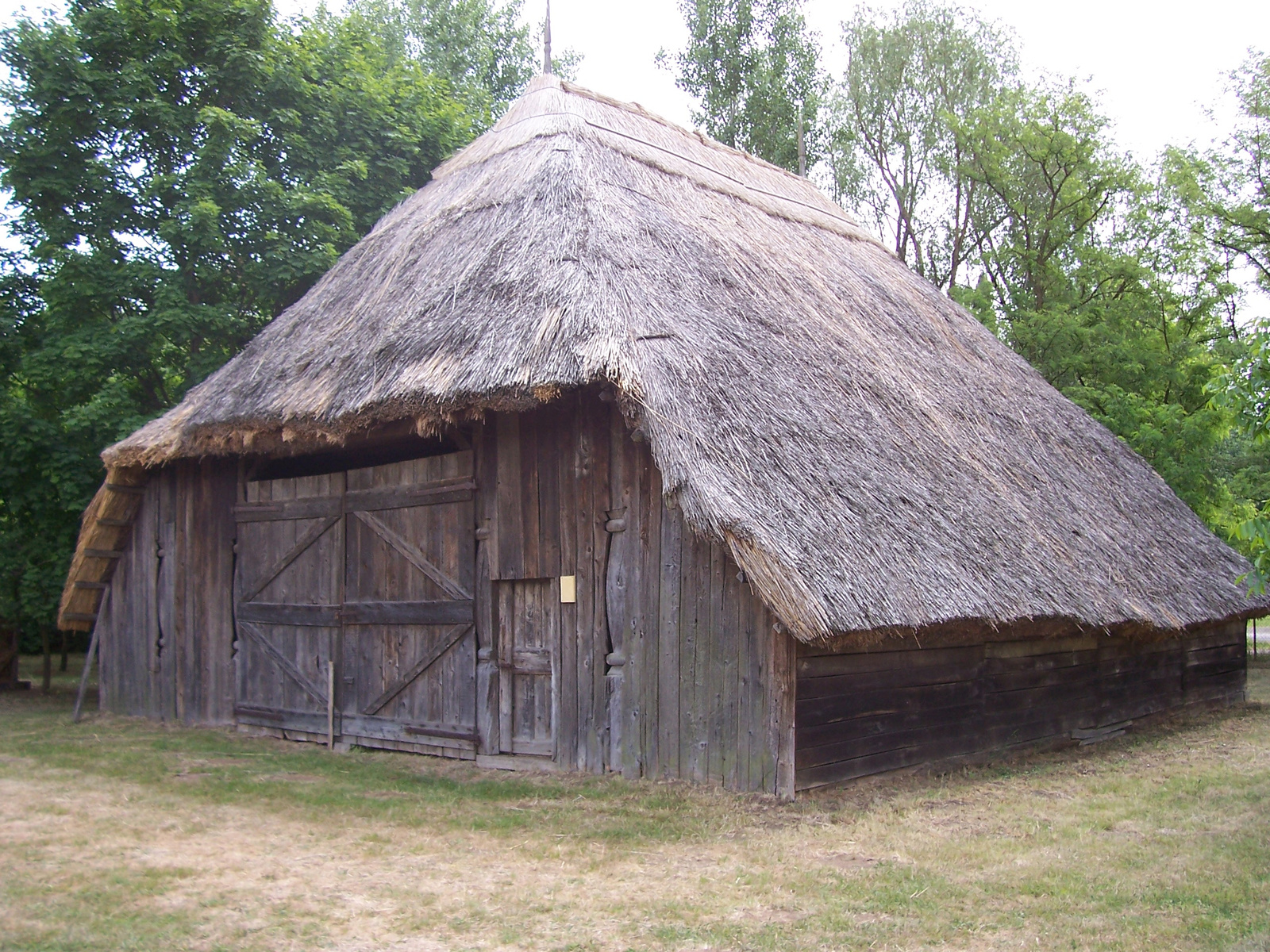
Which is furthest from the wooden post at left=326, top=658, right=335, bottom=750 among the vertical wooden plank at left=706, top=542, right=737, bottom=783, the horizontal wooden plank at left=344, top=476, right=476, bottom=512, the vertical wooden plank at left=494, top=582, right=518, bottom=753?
the vertical wooden plank at left=706, top=542, right=737, bottom=783

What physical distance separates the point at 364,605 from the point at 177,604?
11.0 feet

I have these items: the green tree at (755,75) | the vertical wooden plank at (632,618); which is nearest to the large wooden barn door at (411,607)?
the vertical wooden plank at (632,618)

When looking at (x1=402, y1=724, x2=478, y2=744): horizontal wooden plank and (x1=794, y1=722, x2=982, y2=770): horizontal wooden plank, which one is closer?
(x1=794, y1=722, x2=982, y2=770): horizontal wooden plank

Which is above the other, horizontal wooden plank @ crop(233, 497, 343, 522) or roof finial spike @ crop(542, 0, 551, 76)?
roof finial spike @ crop(542, 0, 551, 76)

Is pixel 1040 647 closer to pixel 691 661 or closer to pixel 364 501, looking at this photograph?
pixel 691 661

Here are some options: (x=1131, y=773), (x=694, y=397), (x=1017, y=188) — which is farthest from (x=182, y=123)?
(x=1017, y=188)

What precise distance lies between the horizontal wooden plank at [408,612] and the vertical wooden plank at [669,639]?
2.12 metres

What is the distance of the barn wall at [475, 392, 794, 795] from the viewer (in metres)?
7.96

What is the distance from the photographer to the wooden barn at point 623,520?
8.10 metres

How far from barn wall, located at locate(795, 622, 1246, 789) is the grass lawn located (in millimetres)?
320

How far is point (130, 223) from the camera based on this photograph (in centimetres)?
1529

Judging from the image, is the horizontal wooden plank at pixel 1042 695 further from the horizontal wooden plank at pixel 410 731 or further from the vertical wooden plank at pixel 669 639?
the horizontal wooden plank at pixel 410 731

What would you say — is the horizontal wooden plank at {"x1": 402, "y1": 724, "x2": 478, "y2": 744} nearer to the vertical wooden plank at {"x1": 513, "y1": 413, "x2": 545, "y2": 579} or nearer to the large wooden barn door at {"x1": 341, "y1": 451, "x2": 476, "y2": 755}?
the large wooden barn door at {"x1": 341, "y1": 451, "x2": 476, "y2": 755}

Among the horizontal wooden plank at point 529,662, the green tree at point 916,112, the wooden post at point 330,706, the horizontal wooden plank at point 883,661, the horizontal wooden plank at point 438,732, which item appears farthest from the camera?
the green tree at point 916,112
